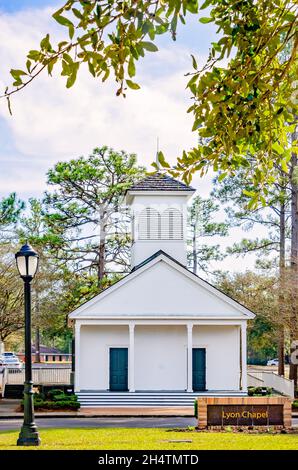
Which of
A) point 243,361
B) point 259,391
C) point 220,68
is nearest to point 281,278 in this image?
point 243,361

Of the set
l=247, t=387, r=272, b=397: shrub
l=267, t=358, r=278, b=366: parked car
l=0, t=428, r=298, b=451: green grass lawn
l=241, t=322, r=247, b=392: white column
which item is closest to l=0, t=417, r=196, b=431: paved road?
l=0, t=428, r=298, b=451: green grass lawn

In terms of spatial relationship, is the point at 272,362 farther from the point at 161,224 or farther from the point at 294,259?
the point at 161,224

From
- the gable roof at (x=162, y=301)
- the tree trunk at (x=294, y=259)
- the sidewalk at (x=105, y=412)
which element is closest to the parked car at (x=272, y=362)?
the tree trunk at (x=294, y=259)

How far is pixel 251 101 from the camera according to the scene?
22.7 ft

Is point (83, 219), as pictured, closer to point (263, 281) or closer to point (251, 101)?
point (263, 281)

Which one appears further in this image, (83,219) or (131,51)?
(83,219)

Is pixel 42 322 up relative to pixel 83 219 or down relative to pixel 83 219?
→ down

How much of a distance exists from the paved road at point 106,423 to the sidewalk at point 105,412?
2.45 feet

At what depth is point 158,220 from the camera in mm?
34781

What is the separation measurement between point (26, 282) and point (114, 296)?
17.3 metres

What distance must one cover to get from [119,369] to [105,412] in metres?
4.22

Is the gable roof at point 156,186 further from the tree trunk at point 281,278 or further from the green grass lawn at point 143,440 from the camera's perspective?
the green grass lawn at point 143,440
